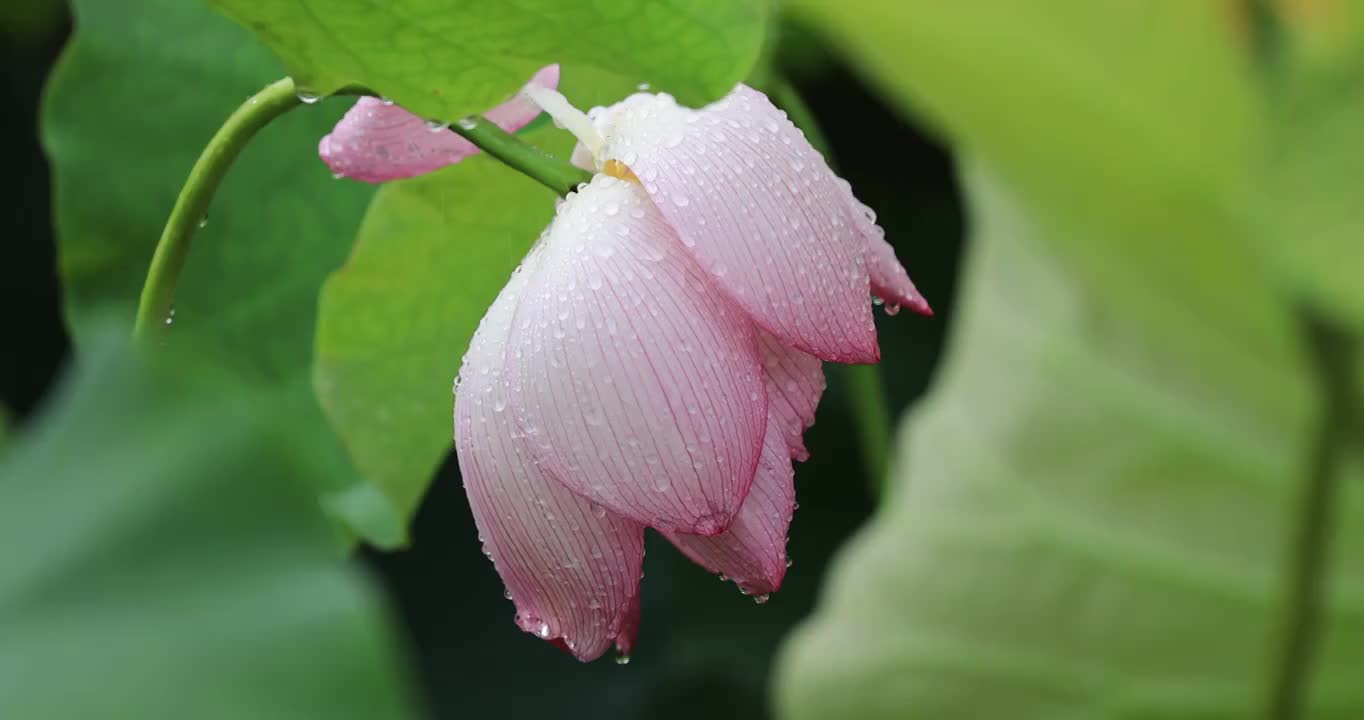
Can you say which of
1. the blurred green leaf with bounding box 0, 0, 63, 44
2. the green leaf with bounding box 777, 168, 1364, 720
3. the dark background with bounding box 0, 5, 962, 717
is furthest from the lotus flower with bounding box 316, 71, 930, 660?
the blurred green leaf with bounding box 0, 0, 63, 44

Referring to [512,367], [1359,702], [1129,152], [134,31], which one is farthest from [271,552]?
[1359,702]

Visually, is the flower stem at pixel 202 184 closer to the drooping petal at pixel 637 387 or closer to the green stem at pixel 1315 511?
the drooping petal at pixel 637 387

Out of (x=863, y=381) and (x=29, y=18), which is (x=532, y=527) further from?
(x=29, y=18)

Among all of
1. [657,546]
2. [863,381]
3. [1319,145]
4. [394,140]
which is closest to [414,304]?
[394,140]

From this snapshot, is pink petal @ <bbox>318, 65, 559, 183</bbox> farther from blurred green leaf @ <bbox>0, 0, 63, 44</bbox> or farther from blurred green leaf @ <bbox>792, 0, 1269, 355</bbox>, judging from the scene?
blurred green leaf @ <bbox>0, 0, 63, 44</bbox>

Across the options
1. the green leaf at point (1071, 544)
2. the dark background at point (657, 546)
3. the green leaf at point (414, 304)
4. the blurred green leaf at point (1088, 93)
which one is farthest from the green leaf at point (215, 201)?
the dark background at point (657, 546)
